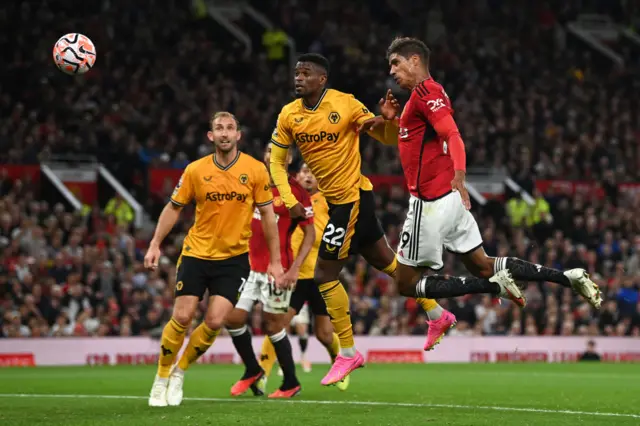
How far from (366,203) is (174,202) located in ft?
6.61

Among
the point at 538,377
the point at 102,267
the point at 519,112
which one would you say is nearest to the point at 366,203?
the point at 538,377

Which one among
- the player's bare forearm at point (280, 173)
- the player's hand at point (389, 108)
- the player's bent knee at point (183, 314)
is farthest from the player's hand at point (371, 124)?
the player's bent knee at point (183, 314)

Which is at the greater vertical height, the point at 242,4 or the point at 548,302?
the point at 242,4

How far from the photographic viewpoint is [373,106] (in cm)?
3166

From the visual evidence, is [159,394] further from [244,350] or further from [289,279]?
[244,350]

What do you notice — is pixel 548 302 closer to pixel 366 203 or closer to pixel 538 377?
pixel 538 377

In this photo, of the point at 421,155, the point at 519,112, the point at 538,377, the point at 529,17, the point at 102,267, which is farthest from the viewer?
the point at 529,17

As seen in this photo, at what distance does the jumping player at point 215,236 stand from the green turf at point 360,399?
639 millimetres

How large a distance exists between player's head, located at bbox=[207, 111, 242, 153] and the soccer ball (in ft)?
7.90

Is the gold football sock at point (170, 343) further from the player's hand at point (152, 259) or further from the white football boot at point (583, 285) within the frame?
the white football boot at point (583, 285)

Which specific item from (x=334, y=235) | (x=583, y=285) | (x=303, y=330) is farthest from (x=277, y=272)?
(x=303, y=330)

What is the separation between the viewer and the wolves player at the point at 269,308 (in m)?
13.6

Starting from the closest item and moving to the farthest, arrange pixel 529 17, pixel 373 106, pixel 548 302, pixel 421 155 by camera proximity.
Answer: pixel 421 155 < pixel 548 302 < pixel 373 106 < pixel 529 17

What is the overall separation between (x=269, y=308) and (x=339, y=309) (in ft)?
5.88
